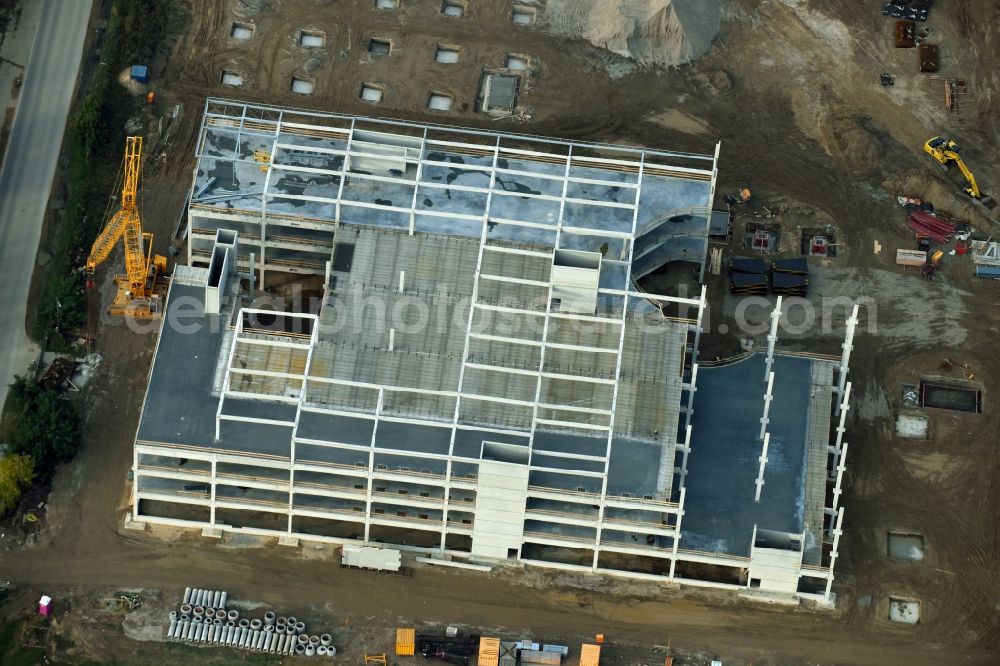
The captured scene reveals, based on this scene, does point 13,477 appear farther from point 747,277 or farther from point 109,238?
point 747,277

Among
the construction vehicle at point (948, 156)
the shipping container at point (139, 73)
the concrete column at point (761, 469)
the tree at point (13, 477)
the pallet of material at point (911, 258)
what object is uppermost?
the construction vehicle at point (948, 156)

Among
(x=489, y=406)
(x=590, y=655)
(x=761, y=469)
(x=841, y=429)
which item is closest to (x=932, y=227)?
(x=841, y=429)

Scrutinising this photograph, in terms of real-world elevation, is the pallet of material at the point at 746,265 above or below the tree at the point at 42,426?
above

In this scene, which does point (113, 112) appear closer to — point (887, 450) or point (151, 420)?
point (151, 420)

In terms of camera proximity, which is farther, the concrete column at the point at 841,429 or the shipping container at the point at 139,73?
the shipping container at the point at 139,73

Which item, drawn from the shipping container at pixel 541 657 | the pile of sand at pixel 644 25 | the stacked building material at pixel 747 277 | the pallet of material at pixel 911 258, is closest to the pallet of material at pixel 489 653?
the shipping container at pixel 541 657

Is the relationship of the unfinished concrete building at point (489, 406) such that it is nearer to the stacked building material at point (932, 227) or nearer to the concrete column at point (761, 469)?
the concrete column at point (761, 469)

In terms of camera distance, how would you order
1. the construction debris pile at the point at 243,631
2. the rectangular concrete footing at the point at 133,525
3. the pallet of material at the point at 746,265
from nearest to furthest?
the construction debris pile at the point at 243,631 < the rectangular concrete footing at the point at 133,525 < the pallet of material at the point at 746,265

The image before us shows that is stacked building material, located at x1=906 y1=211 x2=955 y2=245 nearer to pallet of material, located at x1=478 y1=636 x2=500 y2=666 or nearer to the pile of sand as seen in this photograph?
the pile of sand

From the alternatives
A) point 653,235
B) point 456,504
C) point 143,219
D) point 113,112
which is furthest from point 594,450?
point 113,112
